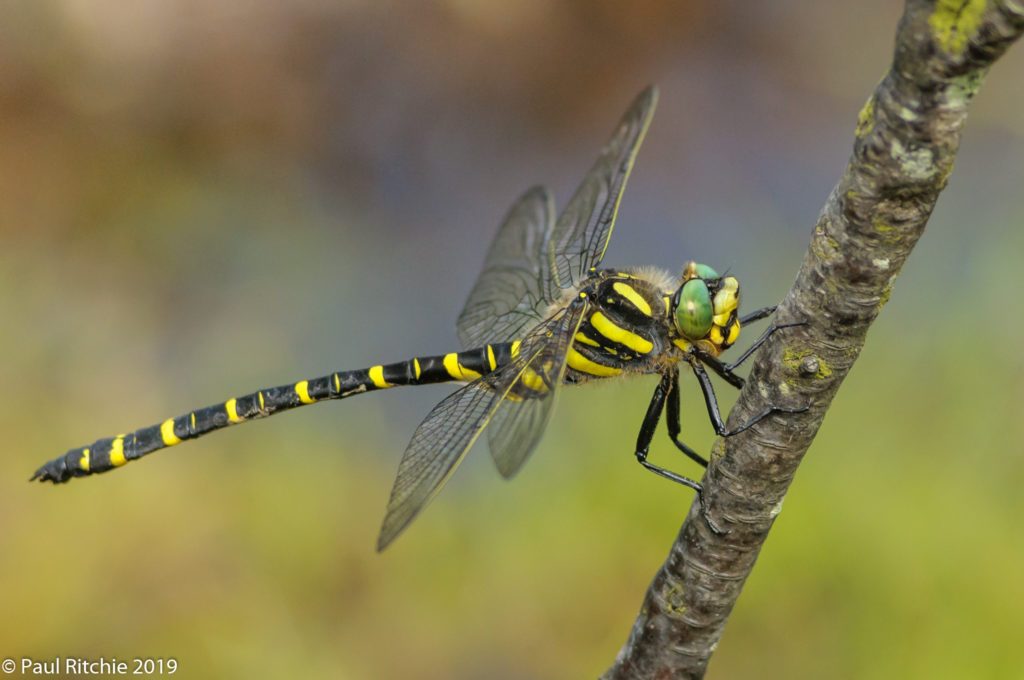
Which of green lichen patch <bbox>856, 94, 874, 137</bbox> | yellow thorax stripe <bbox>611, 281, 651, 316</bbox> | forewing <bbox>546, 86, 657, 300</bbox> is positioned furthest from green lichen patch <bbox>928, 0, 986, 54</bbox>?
forewing <bbox>546, 86, 657, 300</bbox>

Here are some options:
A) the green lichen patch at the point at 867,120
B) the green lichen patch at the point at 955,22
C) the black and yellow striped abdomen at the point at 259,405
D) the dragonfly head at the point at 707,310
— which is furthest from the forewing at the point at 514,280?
the green lichen patch at the point at 955,22

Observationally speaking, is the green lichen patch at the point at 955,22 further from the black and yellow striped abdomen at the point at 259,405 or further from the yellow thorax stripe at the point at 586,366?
the black and yellow striped abdomen at the point at 259,405

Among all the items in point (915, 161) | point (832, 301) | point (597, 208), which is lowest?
point (832, 301)

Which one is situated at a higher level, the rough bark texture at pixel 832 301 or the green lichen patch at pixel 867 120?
the green lichen patch at pixel 867 120

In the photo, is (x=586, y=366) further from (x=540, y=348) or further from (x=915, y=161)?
(x=915, y=161)

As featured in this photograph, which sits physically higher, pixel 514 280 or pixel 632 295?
pixel 514 280

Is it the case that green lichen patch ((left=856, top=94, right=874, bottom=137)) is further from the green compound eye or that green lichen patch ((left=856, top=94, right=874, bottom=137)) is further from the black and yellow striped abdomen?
the black and yellow striped abdomen

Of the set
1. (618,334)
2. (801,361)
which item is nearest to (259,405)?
(618,334)
